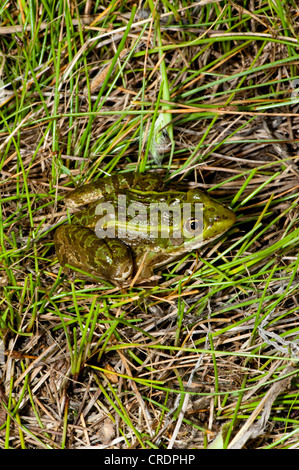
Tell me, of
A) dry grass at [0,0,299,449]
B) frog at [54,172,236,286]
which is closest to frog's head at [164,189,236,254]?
frog at [54,172,236,286]

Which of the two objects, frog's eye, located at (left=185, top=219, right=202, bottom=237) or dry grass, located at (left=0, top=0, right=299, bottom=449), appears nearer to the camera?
dry grass, located at (left=0, top=0, right=299, bottom=449)

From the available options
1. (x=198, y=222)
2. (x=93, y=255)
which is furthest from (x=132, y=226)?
(x=198, y=222)

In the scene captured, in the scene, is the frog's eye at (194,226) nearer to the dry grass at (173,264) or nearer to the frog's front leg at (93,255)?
the dry grass at (173,264)

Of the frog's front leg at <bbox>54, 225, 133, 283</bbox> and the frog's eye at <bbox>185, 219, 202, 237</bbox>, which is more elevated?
the frog's eye at <bbox>185, 219, 202, 237</bbox>

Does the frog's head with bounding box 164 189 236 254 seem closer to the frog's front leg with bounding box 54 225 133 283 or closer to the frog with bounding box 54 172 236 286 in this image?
the frog with bounding box 54 172 236 286

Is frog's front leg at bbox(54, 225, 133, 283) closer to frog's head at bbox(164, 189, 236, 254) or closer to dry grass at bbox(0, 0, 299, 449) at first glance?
dry grass at bbox(0, 0, 299, 449)

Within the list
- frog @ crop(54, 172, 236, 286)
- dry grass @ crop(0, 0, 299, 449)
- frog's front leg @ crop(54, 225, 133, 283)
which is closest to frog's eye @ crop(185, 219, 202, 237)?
frog @ crop(54, 172, 236, 286)
